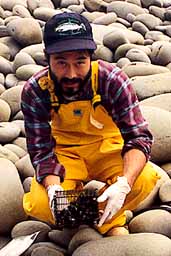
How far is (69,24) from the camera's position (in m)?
2.71

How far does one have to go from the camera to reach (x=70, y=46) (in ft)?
8.72

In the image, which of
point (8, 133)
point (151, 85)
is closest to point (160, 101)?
point (151, 85)

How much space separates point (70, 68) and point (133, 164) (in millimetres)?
477

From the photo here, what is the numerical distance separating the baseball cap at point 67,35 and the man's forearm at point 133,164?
1.54ft

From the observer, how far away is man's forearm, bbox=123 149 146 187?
2.70 metres

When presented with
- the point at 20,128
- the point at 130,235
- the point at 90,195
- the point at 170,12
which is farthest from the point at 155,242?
the point at 170,12

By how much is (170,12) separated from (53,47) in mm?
4689

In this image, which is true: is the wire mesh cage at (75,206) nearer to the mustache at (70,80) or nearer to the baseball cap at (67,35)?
the mustache at (70,80)

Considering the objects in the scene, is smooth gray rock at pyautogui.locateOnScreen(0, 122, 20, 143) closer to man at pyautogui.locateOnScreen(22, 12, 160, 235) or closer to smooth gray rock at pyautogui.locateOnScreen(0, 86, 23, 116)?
smooth gray rock at pyautogui.locateOnScreen(0, 86, 23, 116)

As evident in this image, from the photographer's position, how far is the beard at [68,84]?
8.95 ft

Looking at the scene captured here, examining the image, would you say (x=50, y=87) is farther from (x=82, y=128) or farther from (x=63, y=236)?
(x=63, y=236)

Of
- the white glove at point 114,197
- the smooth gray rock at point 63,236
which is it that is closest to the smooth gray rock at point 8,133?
the smooth gray rock at point 63,236

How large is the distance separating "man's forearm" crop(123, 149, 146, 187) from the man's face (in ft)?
1.18

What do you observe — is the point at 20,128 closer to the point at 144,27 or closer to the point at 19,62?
the point at 19,62
